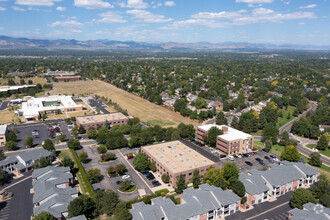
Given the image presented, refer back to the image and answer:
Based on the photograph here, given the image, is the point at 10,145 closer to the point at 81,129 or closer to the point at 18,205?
the point at 81,129

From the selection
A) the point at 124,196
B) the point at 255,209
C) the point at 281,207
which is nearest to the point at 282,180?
the point at 281,207

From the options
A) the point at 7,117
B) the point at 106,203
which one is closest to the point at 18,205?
the point at 106,203

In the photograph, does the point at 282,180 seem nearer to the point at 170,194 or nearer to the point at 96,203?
the point at 170,194

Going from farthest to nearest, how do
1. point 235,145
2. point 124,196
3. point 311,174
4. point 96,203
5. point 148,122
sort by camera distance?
point 148,122, point 235,145, point 311,174, point 124,196, point 96,203

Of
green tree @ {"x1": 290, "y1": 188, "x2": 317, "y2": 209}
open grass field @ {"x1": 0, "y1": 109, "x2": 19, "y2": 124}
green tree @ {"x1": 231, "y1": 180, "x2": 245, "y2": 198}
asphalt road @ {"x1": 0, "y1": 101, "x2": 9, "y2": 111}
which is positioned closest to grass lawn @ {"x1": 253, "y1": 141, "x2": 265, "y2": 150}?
green tree @ {"x1": 290, "y1": 188, "x2": 317, "y2": 209}

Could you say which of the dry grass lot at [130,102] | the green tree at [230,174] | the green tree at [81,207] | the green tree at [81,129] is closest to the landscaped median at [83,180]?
the green tree at [81,207]

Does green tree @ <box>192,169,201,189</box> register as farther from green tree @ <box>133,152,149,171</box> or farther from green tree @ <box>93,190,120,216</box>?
green tree @ <box>93,190,120,216</box>
